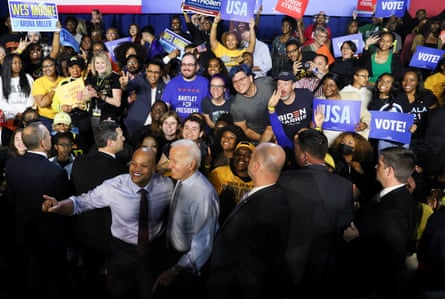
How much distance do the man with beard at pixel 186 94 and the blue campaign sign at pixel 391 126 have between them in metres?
2.01

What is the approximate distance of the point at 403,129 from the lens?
4.50 metres

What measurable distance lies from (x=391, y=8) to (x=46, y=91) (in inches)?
212

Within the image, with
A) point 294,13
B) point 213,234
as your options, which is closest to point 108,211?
point 213,234

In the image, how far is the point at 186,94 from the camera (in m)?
5.32

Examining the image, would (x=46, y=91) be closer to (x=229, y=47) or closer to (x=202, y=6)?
(x=202, y=6)

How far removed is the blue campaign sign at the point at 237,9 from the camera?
6.10 metres

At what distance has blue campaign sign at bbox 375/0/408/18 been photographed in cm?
684

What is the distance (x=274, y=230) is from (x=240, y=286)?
14.5 inches

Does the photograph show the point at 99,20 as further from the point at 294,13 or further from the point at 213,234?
the point at 213,234

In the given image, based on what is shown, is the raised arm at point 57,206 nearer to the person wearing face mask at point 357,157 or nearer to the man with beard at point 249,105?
the man with beard at point 249,105

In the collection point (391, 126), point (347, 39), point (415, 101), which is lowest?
point (391, 126)

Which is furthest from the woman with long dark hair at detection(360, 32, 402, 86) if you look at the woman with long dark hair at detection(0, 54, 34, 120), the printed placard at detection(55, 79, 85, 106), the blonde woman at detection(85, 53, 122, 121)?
the woman with long dark hair at detection(0, 54, 34, 120)

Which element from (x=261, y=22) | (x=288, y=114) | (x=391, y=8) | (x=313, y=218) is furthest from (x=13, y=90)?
(x=391, y=8)

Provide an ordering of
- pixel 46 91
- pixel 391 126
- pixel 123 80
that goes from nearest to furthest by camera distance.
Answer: pixel 391 126 < pixel 123 80 < pixel 46 91
